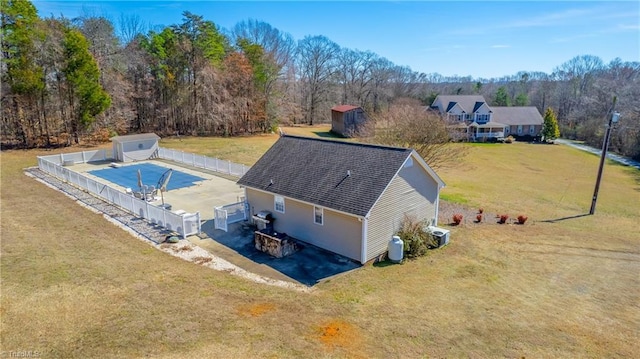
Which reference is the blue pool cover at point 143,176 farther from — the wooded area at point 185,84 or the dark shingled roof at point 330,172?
the wooded area at point 185,84

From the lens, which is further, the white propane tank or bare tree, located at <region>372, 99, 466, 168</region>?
bare tree, located at <region>372, 99, 466, 168</region>

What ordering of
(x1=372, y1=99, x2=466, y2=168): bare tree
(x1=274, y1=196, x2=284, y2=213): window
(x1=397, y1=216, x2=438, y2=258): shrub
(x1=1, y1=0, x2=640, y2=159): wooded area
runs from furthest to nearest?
(x1=1, y1=0, x2=640, y2=159): wooded area → (x1=372, y1=99, x2=466, y2=168): bare tree → (x1=274, y1=196, x2=284, y2=213): window → (x1=397, y1=216, x2=438, y2=258): shrub

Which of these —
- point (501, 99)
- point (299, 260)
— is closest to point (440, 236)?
point (299, 260)

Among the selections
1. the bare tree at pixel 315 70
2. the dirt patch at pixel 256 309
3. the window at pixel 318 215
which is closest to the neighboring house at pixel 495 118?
the bare tree at pixel 315 70

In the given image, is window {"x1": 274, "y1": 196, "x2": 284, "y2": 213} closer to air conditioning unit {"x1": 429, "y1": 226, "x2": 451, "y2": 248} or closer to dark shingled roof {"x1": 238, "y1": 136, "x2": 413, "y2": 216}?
dark shingled roof {"x1": 238, "y1": 136, "x2": 413, "y2": 216}

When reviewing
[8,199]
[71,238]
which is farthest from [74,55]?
[71,238]

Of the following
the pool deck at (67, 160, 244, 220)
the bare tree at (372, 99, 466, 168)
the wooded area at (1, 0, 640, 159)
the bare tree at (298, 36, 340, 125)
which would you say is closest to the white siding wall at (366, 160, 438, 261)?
the bare tree at (372, 99, 466, 168)

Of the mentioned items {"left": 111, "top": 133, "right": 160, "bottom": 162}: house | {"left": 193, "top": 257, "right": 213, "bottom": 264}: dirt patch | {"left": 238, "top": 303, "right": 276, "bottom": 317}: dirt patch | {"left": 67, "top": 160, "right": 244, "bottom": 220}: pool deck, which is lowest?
{"left": 193, "top": 257, "right": 213, "bottom": 264}: dirt patch

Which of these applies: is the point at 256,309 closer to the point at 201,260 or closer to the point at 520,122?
the point at 201,260
